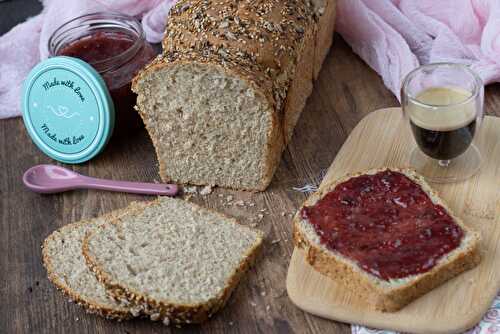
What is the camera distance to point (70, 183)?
3844 mm

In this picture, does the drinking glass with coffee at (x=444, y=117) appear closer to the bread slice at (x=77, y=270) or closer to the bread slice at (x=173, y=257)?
the bread slice at (x=173, y=257)

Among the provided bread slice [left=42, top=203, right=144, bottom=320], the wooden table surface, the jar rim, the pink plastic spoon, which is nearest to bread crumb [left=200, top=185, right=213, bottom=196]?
the wooden table surface

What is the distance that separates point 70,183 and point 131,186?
1.06 feet

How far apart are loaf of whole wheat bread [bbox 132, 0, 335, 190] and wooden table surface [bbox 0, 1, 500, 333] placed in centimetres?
16

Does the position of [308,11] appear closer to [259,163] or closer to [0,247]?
[259,163]

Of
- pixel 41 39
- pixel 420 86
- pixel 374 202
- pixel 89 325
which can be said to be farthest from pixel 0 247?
pixel 420 86

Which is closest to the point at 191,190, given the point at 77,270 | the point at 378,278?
the point at 77,270

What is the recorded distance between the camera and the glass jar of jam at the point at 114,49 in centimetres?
391

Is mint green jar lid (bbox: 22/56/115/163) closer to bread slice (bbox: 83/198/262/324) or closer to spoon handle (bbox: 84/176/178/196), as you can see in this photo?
spoon handle (bbox: 84/176/178/196)

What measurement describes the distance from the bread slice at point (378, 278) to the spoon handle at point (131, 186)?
797 mm

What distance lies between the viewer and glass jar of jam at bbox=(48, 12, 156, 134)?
3.91m

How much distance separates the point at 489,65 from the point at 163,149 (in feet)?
5.86

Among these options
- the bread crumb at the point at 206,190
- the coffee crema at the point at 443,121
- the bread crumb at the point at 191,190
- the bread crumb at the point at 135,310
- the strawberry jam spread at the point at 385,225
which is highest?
the coffee crema at the point at 443,121

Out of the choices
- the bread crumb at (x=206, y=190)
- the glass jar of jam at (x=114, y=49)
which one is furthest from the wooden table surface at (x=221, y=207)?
the glass jar of jam at (x=114, y=49)
